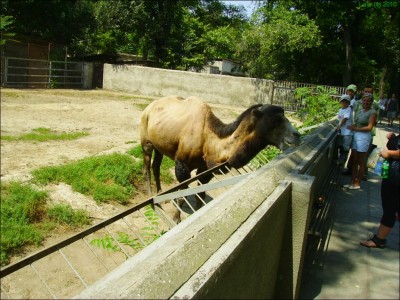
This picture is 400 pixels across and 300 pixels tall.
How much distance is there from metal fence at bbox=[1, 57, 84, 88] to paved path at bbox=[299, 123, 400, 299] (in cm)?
1779

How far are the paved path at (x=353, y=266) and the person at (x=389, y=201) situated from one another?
41 millimetres

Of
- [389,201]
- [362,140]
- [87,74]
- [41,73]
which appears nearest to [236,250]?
[389,201]

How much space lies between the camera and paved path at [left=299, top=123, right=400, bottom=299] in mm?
1479

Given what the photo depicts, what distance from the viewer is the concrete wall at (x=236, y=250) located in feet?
4.49

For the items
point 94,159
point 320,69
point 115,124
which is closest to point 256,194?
point 94,159

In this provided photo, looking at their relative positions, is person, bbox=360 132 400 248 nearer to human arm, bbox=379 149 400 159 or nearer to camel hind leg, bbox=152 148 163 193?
human arm, bbox=379 149 400 159

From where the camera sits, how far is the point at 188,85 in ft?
70.4

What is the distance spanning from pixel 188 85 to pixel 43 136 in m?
13.0

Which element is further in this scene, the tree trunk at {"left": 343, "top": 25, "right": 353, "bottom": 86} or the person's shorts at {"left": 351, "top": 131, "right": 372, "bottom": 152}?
the tree trunk at {"left": 343, "top": 25, "right": 353, "bottom": 86}

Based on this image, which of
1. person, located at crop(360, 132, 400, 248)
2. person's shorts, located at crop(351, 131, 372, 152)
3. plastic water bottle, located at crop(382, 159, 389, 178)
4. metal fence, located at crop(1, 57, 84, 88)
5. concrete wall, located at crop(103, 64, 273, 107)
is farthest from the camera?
concrete wall, located at crop(103, 64, 273, 107)

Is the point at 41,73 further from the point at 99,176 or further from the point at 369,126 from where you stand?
the point at 369,126

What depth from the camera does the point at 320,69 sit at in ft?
76.7

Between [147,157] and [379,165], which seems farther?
[147,157]

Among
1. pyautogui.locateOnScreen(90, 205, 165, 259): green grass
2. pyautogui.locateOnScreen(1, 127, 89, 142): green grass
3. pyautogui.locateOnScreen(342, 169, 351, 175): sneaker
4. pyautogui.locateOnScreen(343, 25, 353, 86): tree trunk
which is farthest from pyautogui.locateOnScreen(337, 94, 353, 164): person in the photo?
pyautogui.locateOnScreen(343, 25, 353, 86): tree trunk
